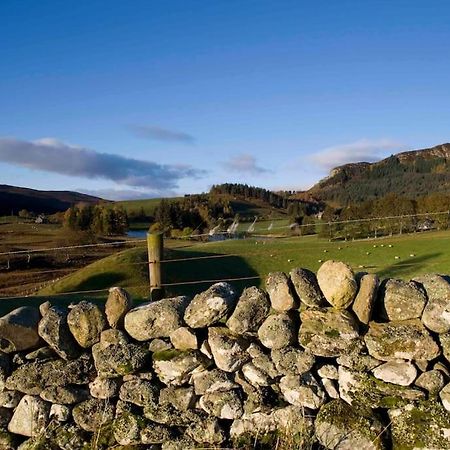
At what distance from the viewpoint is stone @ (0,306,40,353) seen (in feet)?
15.1

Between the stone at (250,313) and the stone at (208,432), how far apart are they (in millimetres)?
809

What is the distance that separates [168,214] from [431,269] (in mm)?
18352

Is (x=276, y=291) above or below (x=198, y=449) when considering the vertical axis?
above

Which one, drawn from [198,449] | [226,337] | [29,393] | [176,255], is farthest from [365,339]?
[176,255]

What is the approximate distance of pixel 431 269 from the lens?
19.6 meters

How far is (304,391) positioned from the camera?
4121 mm

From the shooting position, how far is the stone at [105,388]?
4438 mm

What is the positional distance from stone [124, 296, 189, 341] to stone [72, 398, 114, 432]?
67 cm

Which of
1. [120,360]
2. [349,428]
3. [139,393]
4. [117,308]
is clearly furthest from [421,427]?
[117,308]

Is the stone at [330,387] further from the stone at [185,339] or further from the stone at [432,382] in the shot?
the stone at [185,339]

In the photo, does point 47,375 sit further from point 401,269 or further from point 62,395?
point 401,269

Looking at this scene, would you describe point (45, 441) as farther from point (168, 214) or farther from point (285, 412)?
point (168, 214)

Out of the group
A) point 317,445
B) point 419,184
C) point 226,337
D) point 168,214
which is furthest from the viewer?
point 419,184

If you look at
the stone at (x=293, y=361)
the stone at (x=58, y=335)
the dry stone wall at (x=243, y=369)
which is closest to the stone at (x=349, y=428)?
the dry stone wall at (x=243, y=369)
